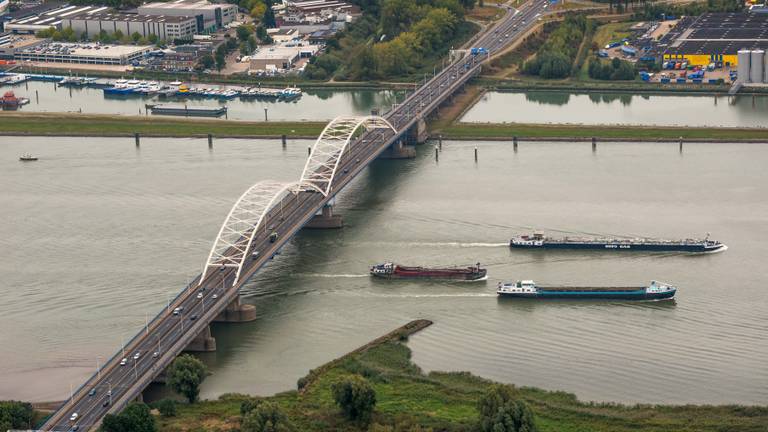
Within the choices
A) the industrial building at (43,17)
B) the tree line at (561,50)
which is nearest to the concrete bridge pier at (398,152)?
the tree line at (561,50)

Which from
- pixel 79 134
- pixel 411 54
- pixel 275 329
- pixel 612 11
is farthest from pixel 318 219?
pixel 612 11

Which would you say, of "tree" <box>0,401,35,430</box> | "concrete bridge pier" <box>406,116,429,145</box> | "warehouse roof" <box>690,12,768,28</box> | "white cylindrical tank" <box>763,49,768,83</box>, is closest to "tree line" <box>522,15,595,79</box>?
"warehouse roof" <box>690,12,768,28</box>

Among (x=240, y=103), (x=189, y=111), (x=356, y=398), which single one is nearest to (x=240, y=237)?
(x=356, y=398)

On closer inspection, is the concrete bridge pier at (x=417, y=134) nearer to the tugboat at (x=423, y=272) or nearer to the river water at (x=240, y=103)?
the river water at (x=240, y=103)

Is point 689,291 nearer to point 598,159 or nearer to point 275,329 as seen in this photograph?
point 275,329

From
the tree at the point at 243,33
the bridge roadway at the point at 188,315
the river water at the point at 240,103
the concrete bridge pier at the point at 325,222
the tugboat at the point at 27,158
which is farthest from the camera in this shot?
the tree at the point at 243,33

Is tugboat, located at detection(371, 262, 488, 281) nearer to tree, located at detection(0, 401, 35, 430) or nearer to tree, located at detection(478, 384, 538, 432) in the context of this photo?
tree, located at detection(478, 384, 538, 432)
